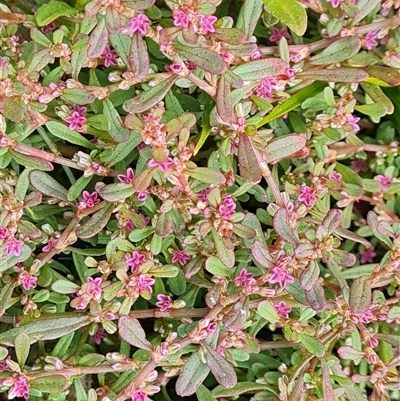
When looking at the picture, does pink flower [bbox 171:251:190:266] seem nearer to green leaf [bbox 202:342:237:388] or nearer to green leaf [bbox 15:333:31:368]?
green leaf [bbox 202:342:237:388]

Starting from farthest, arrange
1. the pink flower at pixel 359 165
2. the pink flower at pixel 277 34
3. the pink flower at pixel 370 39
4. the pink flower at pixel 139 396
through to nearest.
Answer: the pink flower at pixel 359 165 → the pink flower at pixel 277 34 → the pink flower at pixel 370 39 → the pink flower at pixel 139 396

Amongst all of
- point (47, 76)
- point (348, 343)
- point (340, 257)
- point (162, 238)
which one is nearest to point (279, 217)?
point (340, 257)

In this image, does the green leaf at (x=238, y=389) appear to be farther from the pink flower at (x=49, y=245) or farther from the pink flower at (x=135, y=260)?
the pink flower at (x=49, y=245)

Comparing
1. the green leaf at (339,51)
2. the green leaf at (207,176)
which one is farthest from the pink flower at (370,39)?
the green leaf at (207,176)

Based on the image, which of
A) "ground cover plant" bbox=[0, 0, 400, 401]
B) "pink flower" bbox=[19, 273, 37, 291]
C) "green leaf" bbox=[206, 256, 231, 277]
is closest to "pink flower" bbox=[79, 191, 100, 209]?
"ground cover plant" bbox=[0, 0, 400, 401]

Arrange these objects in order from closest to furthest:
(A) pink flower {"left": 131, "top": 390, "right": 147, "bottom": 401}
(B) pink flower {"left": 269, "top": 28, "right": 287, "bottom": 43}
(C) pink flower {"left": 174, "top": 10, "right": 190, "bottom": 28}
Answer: (C) pink flower {"left": 174, "top": 10, "right": 190, "bottom": 28} < (A) pink flower {"left": 131, "top": 390, "right": 147, "bottom": 401} < (B) pink flower {"left": 269, "top": 28, "right": 287, "bottom": 43}

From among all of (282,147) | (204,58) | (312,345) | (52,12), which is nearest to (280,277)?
(312,345)
